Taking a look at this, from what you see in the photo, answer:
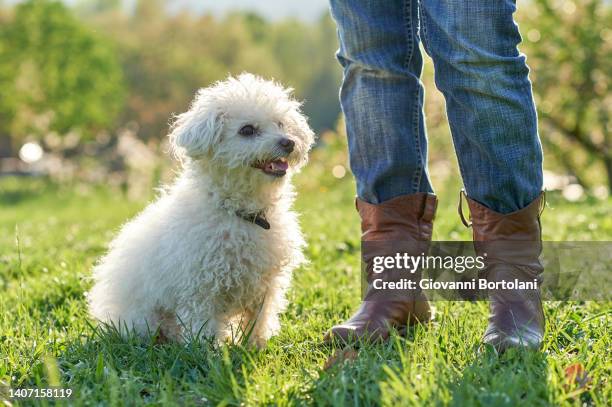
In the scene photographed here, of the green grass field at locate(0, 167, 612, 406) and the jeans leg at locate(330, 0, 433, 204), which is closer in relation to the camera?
the green grass field at locate(0, 167, 612, 406)

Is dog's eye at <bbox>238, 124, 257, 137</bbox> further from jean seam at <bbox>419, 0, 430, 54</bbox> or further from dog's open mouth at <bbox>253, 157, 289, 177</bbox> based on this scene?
jean seam at <bbox>419, 0, 430, 54</bbox>

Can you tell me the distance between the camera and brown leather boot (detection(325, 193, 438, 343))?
2799mm

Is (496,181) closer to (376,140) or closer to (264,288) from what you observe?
(376,140)

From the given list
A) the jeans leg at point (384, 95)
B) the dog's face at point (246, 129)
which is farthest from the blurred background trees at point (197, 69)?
the jeans leg at point (384, 95)

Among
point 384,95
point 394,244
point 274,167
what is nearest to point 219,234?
point 274,167

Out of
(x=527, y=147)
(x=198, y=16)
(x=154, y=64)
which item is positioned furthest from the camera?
(x=198, y=16)

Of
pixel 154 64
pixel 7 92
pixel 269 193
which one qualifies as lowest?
pixel 269 193

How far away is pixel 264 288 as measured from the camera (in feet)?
9.97

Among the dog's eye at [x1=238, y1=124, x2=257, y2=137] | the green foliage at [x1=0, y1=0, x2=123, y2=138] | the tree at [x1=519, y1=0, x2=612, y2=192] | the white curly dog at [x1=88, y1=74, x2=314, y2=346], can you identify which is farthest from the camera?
the green foliage at [x1=0, y1=0, x2=123, y2=138]

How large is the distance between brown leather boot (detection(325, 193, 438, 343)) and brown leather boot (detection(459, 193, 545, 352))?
0.93 ft

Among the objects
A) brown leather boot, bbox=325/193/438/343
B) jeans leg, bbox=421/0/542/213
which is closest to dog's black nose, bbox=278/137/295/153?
brown leather boot, bbox=325/193/438/343

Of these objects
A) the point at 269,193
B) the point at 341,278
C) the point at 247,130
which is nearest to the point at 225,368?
the point at 269,193

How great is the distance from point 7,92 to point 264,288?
23884 millimetres

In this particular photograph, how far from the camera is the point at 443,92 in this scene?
106 inches
